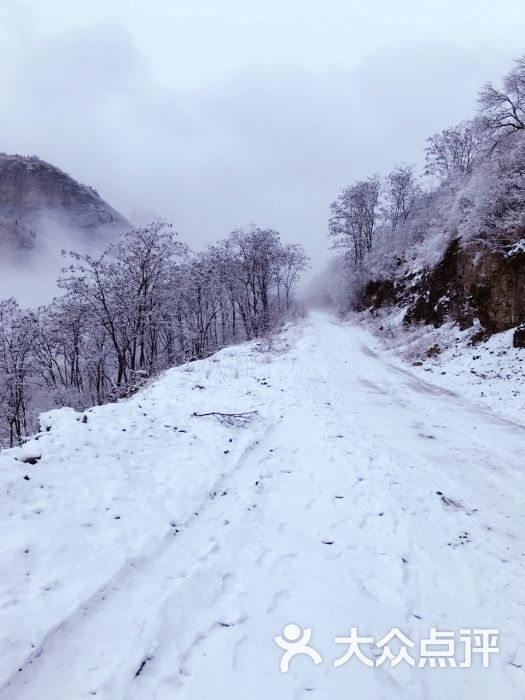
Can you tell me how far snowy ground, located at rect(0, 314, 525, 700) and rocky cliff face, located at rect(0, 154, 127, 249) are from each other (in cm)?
18058

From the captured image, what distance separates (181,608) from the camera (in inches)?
133

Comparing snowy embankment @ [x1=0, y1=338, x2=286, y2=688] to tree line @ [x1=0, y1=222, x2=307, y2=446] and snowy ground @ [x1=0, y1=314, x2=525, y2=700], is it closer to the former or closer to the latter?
snowy ground @ [x1=0, y1=314, x2=525, y2=700]

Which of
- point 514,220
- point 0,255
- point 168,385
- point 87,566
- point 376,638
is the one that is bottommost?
point 376,638

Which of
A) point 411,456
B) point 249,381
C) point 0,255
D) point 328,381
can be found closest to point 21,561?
point 411,456

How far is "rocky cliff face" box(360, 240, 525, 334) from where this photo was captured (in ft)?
44.8

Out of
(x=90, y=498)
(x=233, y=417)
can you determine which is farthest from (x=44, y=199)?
(x=90, y=498)

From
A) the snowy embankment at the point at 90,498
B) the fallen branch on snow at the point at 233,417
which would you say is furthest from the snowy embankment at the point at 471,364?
the snowy embankment at the point at 90,498

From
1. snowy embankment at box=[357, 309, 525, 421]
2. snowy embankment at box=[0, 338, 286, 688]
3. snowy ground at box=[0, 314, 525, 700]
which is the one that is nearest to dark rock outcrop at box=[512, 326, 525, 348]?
snowy embankment at box=[357, 309, 525, 421]

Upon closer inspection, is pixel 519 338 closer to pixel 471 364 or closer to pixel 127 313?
pixel 471 364

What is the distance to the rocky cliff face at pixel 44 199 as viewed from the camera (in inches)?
6718

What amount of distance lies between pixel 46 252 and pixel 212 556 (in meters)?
175

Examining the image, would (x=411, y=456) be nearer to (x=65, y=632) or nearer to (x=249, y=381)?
(x=65, y=632)

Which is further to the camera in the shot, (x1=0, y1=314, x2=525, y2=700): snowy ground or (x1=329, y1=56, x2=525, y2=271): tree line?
(x1=329, y1=56, x2=525, y2=271): tree line

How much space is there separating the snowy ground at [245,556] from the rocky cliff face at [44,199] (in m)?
181
